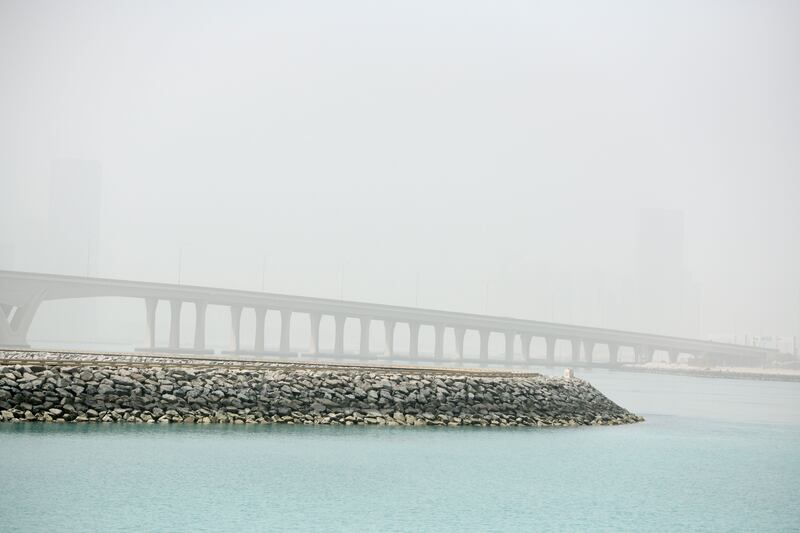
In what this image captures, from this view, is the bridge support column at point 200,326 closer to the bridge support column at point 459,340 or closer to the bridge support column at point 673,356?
the bridge support column at point 459,340

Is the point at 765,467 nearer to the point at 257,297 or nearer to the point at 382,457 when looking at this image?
the point at 382,457

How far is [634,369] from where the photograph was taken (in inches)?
6407

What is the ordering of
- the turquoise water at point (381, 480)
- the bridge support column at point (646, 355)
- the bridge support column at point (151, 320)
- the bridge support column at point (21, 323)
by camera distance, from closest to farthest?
the turquoise water at point (381, 480) < the bridge support column at point (21, 323) < the bridge support column at point (151, 320) < the bridge support column at point (646, 355)

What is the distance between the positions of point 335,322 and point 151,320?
77.4 ft

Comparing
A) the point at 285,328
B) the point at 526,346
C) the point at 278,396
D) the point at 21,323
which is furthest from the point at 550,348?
the point at 278,396

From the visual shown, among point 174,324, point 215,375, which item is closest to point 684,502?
point 215,375

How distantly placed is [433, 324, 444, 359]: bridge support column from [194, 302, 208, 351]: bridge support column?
31.0m

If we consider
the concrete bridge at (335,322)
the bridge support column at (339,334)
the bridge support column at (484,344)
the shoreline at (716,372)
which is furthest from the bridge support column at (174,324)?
the shoreline at (716,372)

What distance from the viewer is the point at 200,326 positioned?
5167 inches

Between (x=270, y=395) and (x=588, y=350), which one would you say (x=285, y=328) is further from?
(x=270, y=395)

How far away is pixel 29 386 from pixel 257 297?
9413 cm

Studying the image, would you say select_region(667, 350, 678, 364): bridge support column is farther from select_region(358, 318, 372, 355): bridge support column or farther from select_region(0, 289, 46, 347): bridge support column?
select_region(0, 289, 46, 347): bridge support column

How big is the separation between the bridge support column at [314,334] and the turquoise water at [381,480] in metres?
97.2

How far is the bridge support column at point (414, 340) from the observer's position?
146m
